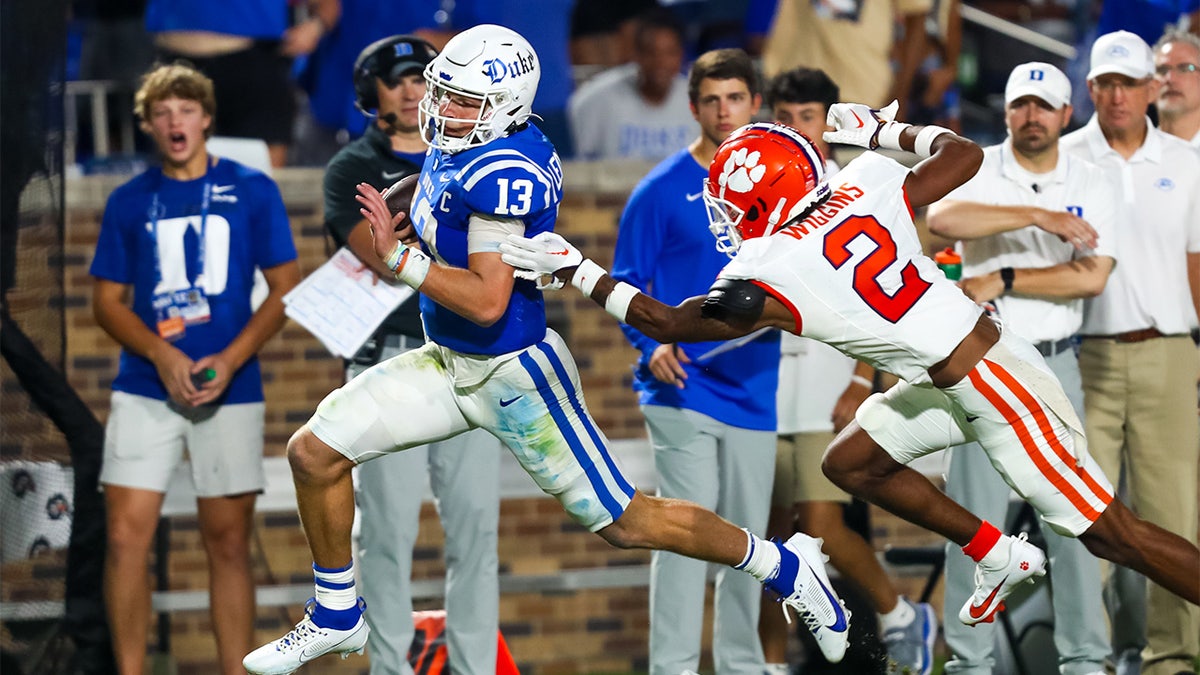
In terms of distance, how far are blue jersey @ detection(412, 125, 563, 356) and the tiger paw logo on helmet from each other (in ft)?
1.75

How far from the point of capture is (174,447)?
6.85 meters

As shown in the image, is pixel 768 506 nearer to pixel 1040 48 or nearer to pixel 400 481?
pixel 400 481

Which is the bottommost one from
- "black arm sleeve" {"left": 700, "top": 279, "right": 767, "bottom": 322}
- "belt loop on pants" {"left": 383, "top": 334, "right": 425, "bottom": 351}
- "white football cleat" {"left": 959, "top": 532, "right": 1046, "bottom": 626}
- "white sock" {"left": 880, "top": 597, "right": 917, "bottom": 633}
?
"white sock" {"left": 880, "top": 597, "right": 917, "bottom": 633}

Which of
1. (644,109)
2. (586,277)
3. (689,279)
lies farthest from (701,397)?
(644,109)

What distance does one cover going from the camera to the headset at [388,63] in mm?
6664

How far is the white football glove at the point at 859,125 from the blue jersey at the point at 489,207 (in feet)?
3.17

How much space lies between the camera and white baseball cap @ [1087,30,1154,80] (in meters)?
7.03

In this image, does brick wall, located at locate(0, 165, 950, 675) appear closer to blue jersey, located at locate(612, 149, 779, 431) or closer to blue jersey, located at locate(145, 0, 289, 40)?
blue jersey, located at locate(145, 0, 289, 40)

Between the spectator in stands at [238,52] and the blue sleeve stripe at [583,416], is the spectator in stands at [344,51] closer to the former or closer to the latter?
the spectator in stands at [238,52]

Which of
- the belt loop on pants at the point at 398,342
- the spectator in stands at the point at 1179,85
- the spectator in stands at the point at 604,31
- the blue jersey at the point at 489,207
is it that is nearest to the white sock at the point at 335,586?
the blue jersey at the point at 489,207

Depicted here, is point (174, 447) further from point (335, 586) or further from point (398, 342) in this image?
point (335, 586)

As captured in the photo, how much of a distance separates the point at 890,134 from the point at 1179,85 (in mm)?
2258

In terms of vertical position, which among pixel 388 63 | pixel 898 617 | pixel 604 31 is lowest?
pixel 898 617

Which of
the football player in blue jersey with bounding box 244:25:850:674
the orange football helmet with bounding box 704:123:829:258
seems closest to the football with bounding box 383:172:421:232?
the football player in blue jersey with bounding box 244:25:850:674
